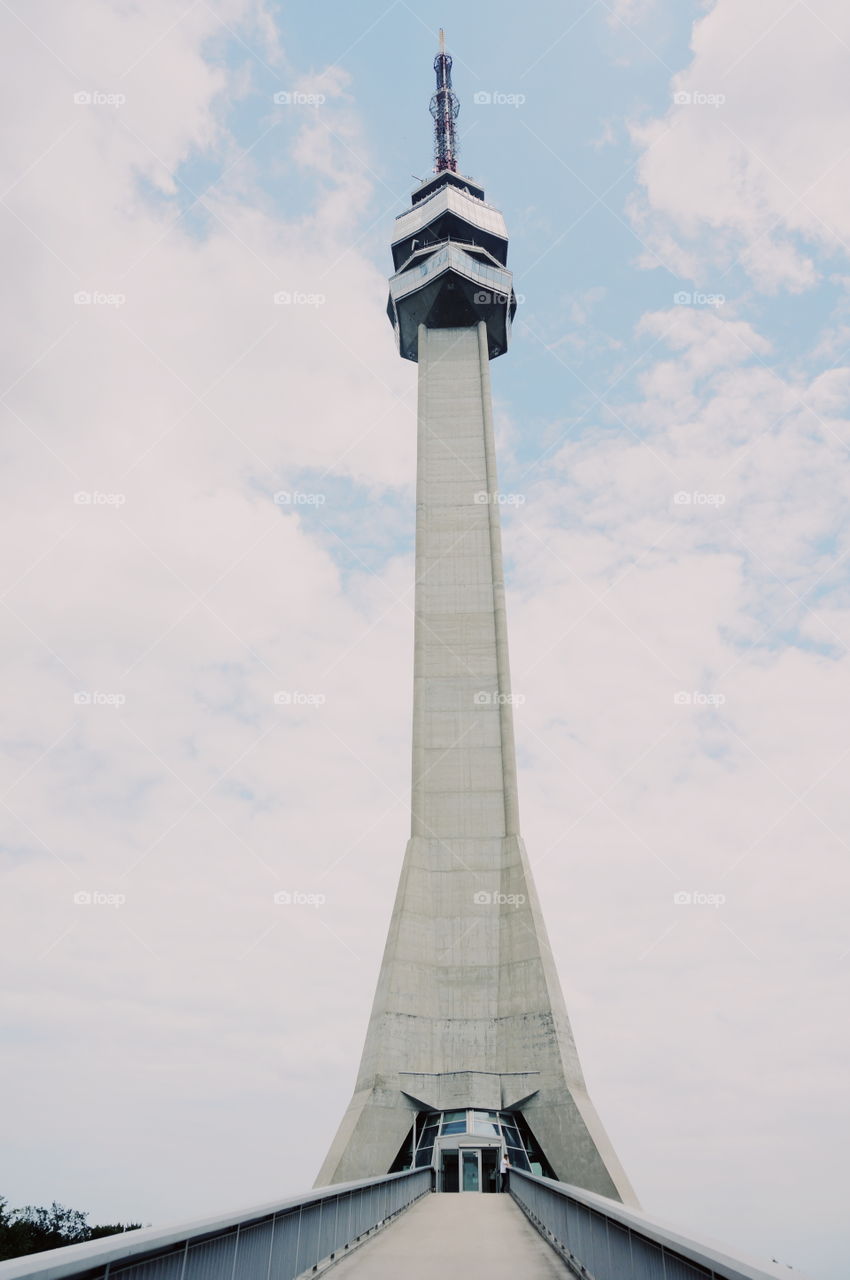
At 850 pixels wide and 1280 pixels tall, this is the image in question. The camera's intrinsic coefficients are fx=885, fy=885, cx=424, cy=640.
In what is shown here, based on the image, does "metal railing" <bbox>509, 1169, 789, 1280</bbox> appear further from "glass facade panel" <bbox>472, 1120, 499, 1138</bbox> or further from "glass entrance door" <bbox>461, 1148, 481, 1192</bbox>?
"glass facade panel" <bbox>472, 1120, 499, 1138</bbox>

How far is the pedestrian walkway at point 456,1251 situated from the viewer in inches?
343

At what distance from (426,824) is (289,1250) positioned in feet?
Result: 76.3

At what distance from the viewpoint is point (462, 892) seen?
29.7m

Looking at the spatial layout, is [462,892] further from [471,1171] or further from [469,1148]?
[471,1171]

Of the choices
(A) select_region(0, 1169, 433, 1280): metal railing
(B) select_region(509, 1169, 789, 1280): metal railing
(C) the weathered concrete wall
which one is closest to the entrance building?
(C) the weathered concrete wall

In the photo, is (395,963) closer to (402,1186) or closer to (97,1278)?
(402,1186)

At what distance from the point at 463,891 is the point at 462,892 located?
5 centimetres

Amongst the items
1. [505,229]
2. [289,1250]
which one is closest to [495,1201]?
[289,1250]

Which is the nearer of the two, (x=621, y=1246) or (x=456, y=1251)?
(x=621, y=1246)

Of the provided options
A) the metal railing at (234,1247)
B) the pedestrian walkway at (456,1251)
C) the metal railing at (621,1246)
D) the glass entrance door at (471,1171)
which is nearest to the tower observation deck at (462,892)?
the glass entrance door at (471,1171)

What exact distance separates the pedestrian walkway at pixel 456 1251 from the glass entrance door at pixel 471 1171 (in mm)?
9640

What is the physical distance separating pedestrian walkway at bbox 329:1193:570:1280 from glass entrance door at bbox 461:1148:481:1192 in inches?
380

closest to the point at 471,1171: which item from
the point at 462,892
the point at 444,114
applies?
the point at 462,892

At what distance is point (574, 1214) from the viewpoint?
953cm
